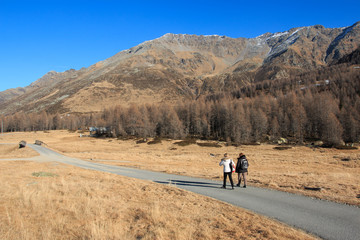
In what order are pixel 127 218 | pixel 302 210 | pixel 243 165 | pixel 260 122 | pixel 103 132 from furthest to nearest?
pixel 103 132 < pixel 260 122 < pixel 243 165 < pixel 302 210 < pixel 127 218

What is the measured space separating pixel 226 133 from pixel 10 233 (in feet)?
265

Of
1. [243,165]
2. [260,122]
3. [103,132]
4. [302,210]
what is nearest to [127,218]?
[302,210]

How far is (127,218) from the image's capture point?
7613 millimetres

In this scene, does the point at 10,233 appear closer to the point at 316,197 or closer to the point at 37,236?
the point at 37,236

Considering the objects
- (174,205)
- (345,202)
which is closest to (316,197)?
(345,202)

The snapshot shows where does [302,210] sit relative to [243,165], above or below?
below

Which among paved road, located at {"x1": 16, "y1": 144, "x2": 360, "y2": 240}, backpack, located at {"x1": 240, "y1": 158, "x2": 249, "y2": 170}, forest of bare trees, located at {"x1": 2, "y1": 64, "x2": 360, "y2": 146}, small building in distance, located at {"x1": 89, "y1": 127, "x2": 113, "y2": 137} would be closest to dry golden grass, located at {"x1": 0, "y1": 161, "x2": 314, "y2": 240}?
paved road, located at {"x1": 16, "y1": 144, "x2": 360, "y2": 240}

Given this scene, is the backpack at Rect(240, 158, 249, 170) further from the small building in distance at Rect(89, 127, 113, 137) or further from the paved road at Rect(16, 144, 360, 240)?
the small building in distance at Rect(89, 127, 113, 137)

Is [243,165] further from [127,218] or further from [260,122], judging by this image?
[260,122]

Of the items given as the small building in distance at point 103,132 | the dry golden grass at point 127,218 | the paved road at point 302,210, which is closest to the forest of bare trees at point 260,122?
the small building in distance at point 103,132

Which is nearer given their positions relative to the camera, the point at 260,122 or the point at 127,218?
the point at 127,218

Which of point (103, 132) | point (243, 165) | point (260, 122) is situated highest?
point (260, 122)

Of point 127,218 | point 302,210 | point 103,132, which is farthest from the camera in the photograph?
point 103,132

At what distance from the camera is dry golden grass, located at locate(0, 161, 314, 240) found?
6.16 meters
